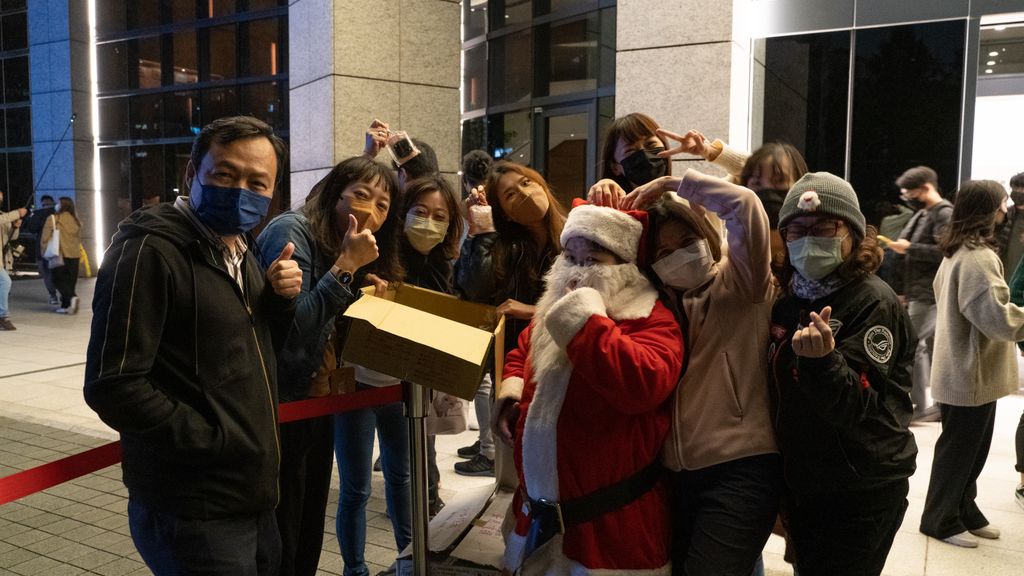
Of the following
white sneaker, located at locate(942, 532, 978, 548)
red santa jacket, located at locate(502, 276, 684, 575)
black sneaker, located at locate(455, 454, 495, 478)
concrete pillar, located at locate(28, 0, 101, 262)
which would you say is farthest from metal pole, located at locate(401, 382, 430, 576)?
concrete pillar, located at locate(28, 0, 101, 262)

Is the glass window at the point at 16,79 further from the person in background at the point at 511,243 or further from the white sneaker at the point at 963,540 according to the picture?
the white sneaker at the point at 963,540

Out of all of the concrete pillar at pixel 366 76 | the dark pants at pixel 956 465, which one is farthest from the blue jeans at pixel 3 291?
the dark pants at pixel 956 465

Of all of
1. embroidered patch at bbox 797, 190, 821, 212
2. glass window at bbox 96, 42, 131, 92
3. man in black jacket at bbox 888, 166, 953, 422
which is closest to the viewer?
embroidered patch at bbox 797, 190, 821, 212

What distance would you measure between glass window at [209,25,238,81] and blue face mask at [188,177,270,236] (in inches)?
649

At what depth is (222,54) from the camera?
17.4 metres

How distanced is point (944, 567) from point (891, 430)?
2.24 meters

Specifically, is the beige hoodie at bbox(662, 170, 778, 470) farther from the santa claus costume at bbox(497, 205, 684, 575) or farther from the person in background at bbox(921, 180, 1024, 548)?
the person in background at bbox(921, 180, 1024, 548)

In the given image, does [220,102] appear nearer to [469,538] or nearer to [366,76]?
[366,76]

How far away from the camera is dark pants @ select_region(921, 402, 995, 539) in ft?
13.4

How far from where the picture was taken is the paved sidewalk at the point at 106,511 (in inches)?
155

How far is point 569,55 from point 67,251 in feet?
29.9

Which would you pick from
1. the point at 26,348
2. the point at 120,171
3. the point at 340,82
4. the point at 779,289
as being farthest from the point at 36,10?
the point at 779,289

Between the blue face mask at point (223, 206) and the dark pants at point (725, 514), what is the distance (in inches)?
57.9

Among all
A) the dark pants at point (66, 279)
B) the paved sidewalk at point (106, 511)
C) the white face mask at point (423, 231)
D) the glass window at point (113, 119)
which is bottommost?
the paved sidewalk at point (106, 511)
